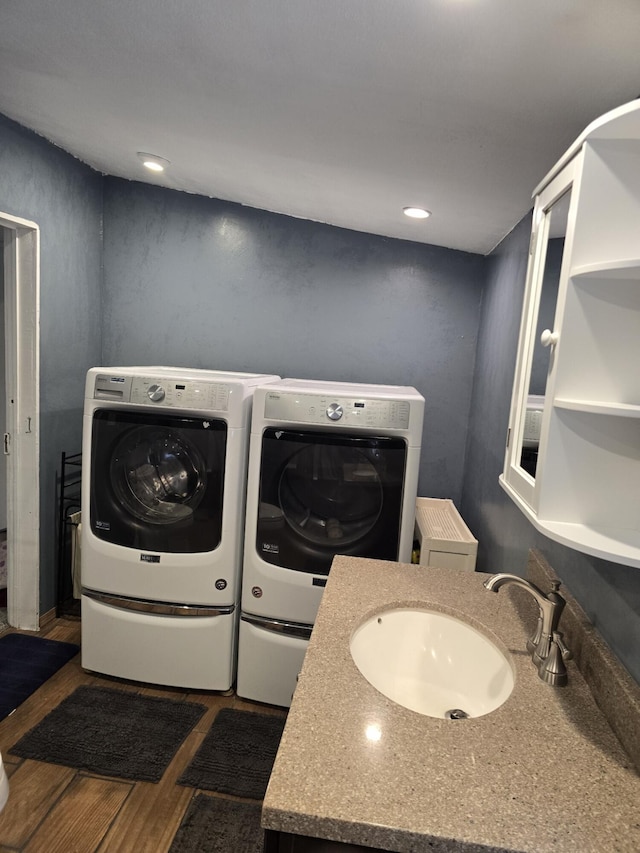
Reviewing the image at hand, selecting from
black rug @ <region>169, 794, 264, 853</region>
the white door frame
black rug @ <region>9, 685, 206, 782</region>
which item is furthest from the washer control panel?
black rug @ <region>169, 794, 264, 853</region>

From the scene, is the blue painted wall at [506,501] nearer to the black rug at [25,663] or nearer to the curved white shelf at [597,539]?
the curved white shelf at [597,539]

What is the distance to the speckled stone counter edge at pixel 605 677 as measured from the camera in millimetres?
893

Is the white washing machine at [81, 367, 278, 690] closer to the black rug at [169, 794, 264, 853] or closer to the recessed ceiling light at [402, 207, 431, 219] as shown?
the black rug at [169, 794, 264, 853]

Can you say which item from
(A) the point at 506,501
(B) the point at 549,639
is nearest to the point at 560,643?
(B) the point at 549,639

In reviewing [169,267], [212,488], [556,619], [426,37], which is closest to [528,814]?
[556,619]

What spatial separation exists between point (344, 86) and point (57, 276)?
6.35 feet

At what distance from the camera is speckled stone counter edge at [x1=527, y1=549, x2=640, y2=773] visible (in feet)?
2.93

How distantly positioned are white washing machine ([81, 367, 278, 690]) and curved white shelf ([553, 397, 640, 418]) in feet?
4.43

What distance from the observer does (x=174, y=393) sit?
6.87 ft

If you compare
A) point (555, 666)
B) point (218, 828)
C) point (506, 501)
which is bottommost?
point (218, 828)

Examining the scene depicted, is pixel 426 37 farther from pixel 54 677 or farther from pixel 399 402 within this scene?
pixel 54 677

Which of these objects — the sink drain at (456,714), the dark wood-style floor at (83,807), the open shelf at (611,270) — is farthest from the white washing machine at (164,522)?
the open shelf at (611,270)

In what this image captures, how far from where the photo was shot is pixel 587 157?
3.11ft

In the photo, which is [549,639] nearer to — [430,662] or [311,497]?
[430,662]
